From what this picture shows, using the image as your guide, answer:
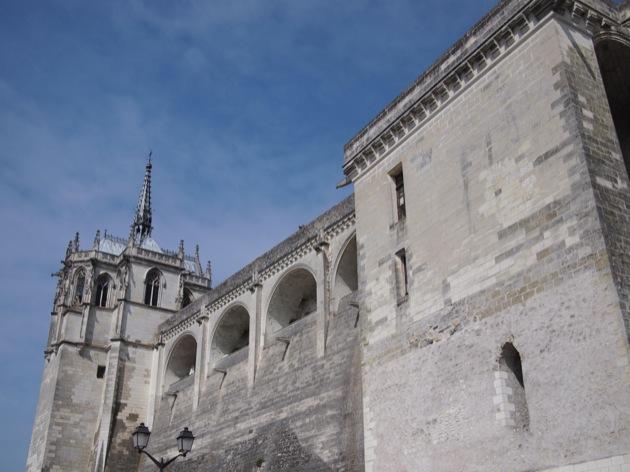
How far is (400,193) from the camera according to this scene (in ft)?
52.7

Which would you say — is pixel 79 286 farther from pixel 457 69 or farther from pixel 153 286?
pixel 457 69

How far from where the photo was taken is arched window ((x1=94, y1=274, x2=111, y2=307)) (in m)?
34.0

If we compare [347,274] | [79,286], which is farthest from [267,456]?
[79,286]

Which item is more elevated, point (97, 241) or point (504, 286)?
point (97, 241)

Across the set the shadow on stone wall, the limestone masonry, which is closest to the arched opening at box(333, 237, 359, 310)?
the limestone masonry

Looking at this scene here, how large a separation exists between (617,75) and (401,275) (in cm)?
578

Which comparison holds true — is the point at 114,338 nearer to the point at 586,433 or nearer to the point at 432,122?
the point at 432,122

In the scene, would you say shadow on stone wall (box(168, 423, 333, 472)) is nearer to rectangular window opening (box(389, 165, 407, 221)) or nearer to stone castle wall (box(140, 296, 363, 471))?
stone castle wall (box(140, 296, 363, 471))

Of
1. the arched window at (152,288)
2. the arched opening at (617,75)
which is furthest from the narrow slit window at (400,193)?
the arched window at (152,288)

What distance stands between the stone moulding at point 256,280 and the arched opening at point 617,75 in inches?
317

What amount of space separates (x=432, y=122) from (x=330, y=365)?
7.96 metres

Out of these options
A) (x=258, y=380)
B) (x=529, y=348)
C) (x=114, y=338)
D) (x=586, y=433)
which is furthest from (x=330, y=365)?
(x=114, y=338)

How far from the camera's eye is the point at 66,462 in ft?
96.7

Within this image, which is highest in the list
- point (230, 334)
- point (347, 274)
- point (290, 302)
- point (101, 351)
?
point (101, 351)
